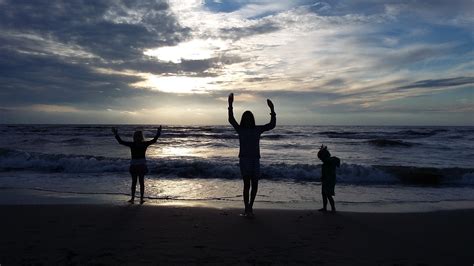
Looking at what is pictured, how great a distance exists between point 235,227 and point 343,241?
1686 mm

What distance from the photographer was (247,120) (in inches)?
254

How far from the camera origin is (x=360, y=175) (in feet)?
46.9

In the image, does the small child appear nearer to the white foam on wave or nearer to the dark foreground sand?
the dark foreground sand

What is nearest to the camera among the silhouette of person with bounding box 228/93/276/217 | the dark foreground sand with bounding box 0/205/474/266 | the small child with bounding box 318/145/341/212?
the dark foreground sand with bounding box 0/205/474/266

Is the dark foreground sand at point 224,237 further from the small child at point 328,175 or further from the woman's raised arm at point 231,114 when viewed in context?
the woman's raised arm at point 231,114

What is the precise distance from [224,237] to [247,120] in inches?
82.2

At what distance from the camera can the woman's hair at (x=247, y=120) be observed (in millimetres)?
6445

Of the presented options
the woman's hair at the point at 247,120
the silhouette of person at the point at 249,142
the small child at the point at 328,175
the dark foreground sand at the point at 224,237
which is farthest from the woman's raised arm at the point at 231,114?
the small child at the point at 328,175

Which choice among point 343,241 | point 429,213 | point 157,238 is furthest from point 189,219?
point 429,213

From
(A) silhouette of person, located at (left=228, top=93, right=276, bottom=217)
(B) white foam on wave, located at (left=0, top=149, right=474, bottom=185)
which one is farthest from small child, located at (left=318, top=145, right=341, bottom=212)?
(B) white foam on wave, located at (left=0, top=149, right=474, bottom=185)

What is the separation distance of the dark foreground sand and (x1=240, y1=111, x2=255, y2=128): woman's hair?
1665 millimetres

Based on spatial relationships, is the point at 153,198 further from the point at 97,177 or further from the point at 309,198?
the point at 97,177

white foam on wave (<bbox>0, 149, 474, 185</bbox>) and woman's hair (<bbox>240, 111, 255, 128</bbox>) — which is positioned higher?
woman's hair (<bbox>240, 111, 255, 128</bbox>)

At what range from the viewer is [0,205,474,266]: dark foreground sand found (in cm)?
439
